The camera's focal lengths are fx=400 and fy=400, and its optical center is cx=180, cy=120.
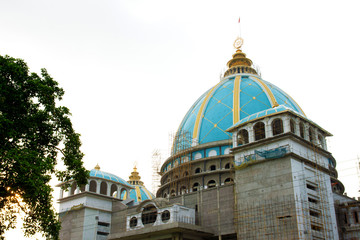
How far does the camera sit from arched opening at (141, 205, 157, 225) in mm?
32781

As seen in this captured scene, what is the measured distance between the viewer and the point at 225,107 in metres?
43.5

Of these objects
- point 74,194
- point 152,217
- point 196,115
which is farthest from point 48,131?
point 196,115

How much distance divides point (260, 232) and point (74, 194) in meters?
20.1

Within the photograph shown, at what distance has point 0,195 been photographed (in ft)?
59.0

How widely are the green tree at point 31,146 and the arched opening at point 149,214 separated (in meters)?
13.1

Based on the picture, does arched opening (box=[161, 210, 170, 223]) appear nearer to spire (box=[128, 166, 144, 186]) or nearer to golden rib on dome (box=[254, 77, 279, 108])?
golden rib on dome (box=[254, 77, 279, 108])

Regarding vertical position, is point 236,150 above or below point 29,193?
above

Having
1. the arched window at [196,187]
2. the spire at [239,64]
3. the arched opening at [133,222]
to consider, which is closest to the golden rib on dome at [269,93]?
the spire at [239,64]

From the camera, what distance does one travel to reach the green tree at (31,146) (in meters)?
17.7

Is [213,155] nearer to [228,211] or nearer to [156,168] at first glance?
[228,211]

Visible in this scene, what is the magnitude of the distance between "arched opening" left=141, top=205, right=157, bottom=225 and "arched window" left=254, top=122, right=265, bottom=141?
10268 mm

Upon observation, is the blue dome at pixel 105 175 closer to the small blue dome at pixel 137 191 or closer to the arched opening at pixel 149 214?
the arched opening at pixel 149 214

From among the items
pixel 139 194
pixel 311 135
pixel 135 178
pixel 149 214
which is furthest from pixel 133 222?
pixel 135 178

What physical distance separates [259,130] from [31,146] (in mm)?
18504
